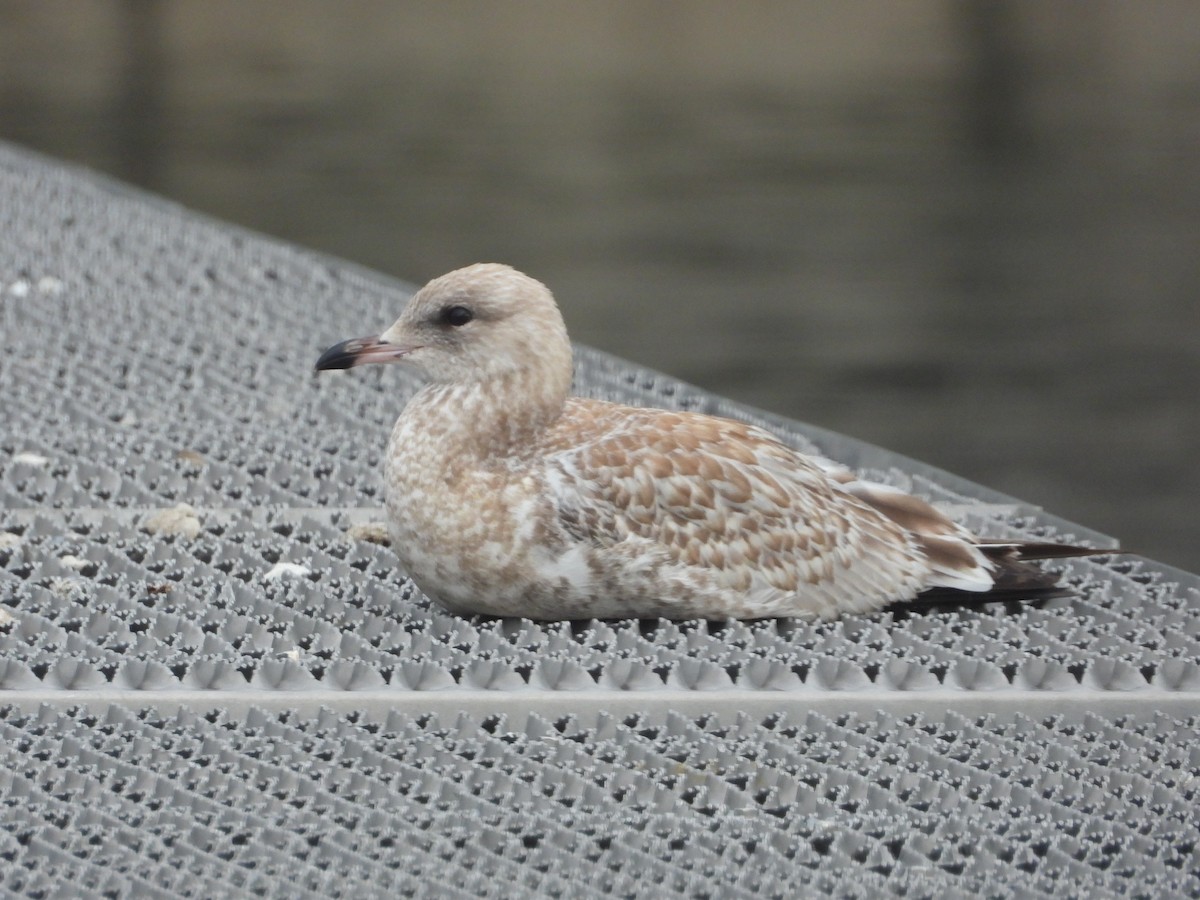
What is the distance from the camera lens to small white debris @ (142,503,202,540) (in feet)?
11.5

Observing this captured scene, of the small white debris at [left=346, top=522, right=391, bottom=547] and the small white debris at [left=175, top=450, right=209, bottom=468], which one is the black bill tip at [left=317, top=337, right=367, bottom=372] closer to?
the small white debris at [left=346, top=522, right=391, bottom=547]

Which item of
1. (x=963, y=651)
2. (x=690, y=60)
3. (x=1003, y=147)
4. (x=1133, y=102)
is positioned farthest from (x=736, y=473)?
(x=690, y=60)

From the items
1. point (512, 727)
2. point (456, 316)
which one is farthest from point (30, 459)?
point (512, 727)

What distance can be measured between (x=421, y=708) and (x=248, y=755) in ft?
0.87

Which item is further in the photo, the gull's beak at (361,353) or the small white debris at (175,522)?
Result: the small white debris at (175,522)

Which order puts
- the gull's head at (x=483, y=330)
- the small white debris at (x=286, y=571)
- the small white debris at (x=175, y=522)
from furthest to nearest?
1. the small white debris at (x=175, y=522)
2. the small white debris at (x=286, y=571)
3. the gull's head at (x=483, y=330)

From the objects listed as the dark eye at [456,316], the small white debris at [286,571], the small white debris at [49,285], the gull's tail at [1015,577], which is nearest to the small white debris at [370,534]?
the small white debris at [286,571]

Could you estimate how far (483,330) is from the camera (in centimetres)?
309

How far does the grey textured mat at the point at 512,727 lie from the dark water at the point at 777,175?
3.54 m

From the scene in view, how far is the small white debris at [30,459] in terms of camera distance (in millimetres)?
3834

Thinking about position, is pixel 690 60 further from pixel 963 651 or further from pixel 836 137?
pixel 963 651

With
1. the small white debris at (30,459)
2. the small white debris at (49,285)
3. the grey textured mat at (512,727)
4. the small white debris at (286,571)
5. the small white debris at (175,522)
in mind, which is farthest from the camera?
the small white debris at (49,285)

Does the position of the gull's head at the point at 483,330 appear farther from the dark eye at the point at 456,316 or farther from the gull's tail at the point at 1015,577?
the gull's tail at the point at 1015,577

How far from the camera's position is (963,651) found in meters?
2.97
